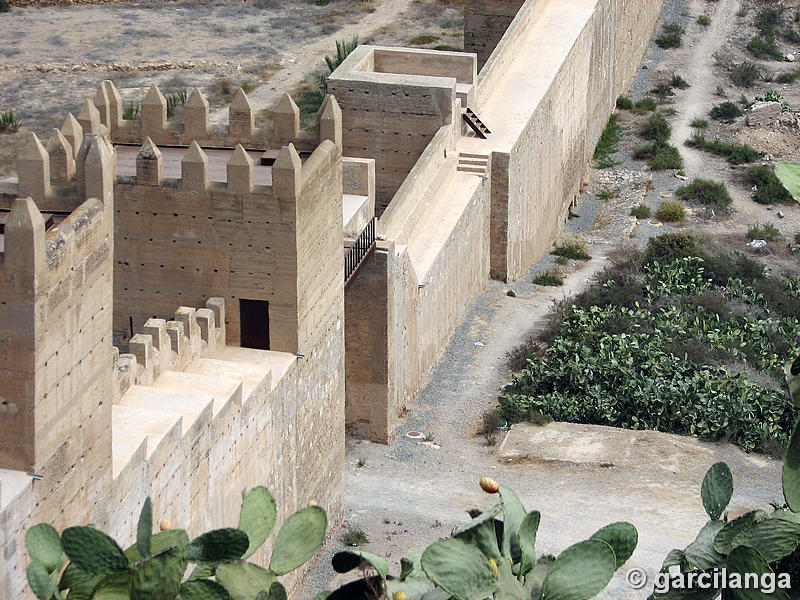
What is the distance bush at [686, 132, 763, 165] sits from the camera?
42375 mm

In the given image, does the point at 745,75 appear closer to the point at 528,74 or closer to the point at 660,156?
the point at 660,156

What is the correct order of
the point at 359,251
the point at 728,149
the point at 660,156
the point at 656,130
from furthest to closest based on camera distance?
the point at 656,130 < the point at 728,149 < the point at 660,156 < the point at 359,251

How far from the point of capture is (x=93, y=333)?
1591 cm

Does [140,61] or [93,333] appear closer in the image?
[93,333]

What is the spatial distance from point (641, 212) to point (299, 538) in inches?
1076

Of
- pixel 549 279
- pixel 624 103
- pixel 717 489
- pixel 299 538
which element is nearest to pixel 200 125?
pixel 299 538

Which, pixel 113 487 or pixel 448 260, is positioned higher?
pixel 113 487

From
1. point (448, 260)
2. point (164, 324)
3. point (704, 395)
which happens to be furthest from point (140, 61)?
point (164, 324)

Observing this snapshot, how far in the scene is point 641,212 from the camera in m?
38.2

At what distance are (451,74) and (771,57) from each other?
19.9m

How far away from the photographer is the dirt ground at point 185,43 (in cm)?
4381

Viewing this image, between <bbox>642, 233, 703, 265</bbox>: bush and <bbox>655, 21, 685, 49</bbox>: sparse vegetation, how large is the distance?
16.7m

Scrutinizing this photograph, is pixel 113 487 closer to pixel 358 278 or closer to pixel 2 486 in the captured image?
pixel 2 486

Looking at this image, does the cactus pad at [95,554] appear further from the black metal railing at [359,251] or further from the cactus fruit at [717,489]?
the black metal railing at [359,251]
